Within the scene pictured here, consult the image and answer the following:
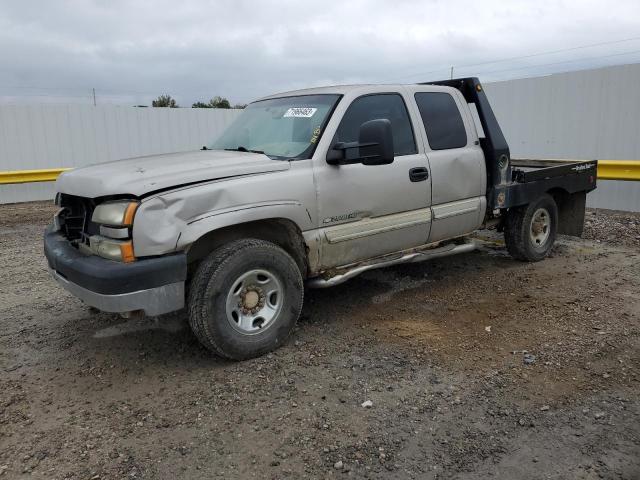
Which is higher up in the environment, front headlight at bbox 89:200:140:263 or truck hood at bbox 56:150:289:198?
truck hood at bbox 56:150:289:198

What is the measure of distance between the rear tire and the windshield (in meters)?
2.85

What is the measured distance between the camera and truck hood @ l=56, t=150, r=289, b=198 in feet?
11.3

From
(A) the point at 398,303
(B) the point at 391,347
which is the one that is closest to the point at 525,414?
(B) the point at 391,347

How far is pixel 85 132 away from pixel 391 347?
39.0 ft

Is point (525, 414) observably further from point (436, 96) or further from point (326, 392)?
point (436, 96)

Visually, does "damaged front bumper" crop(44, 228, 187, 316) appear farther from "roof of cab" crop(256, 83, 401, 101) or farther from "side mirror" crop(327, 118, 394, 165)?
"roof of cab" crop(256, 83, 401, 101)

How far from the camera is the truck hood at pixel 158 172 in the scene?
346 cm

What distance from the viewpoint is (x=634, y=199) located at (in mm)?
9055

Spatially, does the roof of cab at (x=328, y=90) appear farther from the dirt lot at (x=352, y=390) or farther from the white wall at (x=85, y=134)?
the white wall at (x=85, y=134)

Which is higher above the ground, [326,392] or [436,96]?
[436,96]

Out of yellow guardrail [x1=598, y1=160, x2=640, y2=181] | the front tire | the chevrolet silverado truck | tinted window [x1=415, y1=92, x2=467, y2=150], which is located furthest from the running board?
yellow guardrail [x1=598, y1=160, x2=640, y2=181]

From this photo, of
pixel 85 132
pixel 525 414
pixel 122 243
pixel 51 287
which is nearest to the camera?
pixel 525 414

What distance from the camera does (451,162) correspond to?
5.09m

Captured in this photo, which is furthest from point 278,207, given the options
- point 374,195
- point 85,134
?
point 85,134
